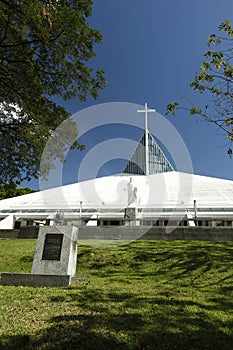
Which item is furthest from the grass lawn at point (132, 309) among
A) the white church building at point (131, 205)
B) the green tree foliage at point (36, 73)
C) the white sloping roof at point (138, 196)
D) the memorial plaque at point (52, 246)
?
the white sloping roof at point (138, 196)

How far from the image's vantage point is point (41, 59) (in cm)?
749

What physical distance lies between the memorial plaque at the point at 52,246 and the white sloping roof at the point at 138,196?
1178 centimetres

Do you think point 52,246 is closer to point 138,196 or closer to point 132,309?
point 132,309

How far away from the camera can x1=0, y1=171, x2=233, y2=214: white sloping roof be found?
2330 cm

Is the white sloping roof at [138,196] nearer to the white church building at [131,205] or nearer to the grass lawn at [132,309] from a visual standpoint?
the white church building at [131,205]

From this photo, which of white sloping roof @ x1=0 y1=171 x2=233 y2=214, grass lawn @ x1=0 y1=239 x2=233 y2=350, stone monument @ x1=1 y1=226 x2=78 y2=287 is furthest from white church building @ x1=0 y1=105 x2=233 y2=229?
stone monument @ x1=1 y1=226 x2=78 y2=287

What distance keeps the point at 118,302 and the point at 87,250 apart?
19.6ft

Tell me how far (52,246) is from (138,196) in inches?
625

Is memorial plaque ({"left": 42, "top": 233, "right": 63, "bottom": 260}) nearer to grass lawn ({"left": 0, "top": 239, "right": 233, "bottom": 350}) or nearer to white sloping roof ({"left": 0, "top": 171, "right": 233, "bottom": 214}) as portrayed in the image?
grass lawn ({"left": 0, "top": 239, "right": 233, "bottom": 350})

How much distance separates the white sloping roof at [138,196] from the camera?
23.3 metres

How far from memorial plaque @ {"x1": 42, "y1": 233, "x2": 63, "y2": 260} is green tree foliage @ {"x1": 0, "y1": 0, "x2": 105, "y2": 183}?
2272 millimetres

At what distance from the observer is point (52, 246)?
7434 millimetres

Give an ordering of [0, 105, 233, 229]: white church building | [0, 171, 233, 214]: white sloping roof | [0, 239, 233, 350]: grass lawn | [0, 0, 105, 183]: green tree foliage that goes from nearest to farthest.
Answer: [0, 239, 233, 350]: grass lawn < [0, 0, 105, 183]: green tree foliage < [0, 105, 233, 229]: white church building < [0, 171, 233, 214]: white sloping roof

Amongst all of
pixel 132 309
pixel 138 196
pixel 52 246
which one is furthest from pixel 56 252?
pixel 138 196
